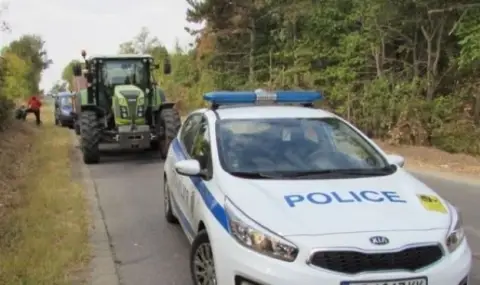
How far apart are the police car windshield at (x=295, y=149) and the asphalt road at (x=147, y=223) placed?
4.09ft

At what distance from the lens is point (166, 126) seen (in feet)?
47.6

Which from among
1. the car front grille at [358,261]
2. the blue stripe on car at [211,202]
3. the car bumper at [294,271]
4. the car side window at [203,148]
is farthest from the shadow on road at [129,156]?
the car front grille at [358,261]

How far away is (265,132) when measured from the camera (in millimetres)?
6094

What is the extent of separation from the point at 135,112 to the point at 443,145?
25.2ft

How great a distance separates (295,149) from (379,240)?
1.76 meters

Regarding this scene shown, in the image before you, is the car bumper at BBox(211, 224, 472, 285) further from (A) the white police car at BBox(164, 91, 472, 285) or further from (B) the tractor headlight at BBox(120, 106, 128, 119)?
(B) the tractor headlight at BBox(120, 106, 128, 119)

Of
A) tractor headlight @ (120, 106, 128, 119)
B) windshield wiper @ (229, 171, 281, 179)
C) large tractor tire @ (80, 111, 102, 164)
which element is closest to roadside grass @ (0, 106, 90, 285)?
large tractor tire @ (80, 111, 102, 164)

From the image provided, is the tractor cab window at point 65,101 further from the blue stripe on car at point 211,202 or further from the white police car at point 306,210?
the blue stripe on car at point 211,202

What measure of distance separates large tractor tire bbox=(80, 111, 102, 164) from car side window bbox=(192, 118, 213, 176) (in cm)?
823

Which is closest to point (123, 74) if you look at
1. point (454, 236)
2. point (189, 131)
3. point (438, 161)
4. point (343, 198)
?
point (438, 161)

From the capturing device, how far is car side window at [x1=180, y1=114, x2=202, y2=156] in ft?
22.8

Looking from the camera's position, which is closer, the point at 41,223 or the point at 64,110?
the point at 41,223

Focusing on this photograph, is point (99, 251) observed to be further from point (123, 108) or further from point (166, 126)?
point (123, 108)

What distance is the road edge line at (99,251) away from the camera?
19.6ft
